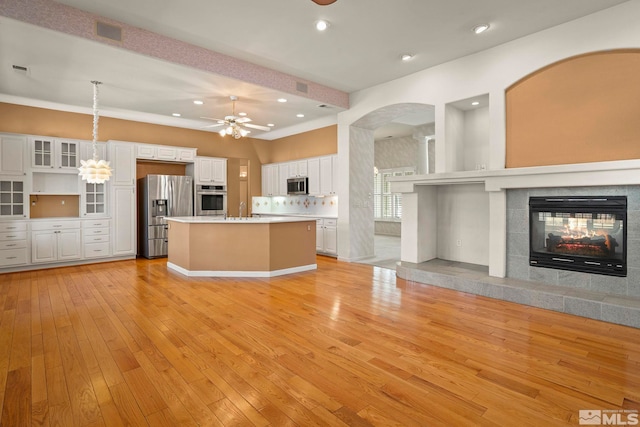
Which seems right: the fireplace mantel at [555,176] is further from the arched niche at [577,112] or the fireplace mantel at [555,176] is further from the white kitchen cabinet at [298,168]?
the white kitchen cabinet at [298,168]

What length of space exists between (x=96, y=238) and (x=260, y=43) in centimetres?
533

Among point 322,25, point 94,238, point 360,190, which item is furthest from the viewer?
point 360,190

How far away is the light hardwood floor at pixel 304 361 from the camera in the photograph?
6.72ft

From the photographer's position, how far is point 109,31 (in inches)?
159

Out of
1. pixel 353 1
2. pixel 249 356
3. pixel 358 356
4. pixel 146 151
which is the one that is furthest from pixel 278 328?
pixel 146 151

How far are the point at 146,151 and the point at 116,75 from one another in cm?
285

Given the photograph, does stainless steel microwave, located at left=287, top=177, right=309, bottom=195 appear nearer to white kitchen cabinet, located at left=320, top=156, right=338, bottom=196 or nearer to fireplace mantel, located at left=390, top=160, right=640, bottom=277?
white kitchen cabinet, located at left=320, top=156, right=338, bottom=196

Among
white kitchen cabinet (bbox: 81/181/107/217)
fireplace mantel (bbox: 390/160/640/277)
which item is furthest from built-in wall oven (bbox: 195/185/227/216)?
fireplace mantel (bbox: 390/160/640/277)

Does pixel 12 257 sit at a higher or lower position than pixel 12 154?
lower

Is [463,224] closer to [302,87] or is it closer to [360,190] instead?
[360,190]

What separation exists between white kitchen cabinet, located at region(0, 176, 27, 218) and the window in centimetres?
898

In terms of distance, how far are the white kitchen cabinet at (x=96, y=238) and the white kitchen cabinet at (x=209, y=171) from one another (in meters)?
2.31

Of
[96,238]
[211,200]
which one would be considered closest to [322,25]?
[211,200]

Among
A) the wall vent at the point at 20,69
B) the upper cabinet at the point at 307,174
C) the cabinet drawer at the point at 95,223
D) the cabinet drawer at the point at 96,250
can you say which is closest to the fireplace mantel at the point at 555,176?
the upper cabinet at the point at 307,174
